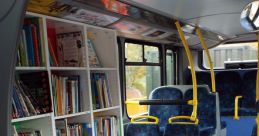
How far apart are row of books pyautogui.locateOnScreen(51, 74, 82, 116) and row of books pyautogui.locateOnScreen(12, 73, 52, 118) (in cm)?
17

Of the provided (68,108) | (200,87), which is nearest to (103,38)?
(68,108)

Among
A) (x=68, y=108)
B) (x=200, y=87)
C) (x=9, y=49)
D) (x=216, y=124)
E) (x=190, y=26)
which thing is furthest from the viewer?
(x=200, y=87)

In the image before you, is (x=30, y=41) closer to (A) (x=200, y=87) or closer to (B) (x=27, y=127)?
(B) (x=27, y=127)

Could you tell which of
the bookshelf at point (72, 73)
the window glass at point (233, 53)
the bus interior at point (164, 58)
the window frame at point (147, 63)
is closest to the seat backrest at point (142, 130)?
the bus interior at point (164, 58)

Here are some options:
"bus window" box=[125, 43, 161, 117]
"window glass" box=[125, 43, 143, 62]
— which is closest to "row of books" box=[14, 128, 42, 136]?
"bus window" box=[125, 43, 161, 117]

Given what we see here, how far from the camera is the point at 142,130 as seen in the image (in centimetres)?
346

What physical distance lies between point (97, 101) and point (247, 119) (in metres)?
3.46

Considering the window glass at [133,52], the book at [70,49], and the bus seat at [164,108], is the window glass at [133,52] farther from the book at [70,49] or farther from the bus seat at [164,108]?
the book at [70,49]

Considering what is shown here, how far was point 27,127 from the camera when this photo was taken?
2367 millimetres

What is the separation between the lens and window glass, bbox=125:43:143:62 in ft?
13.9

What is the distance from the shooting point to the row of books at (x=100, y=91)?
3031mm

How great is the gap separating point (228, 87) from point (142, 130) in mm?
3217

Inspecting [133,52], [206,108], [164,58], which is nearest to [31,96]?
[133,52]

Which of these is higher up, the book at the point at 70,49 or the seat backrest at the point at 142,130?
the book at the point at 70,49
